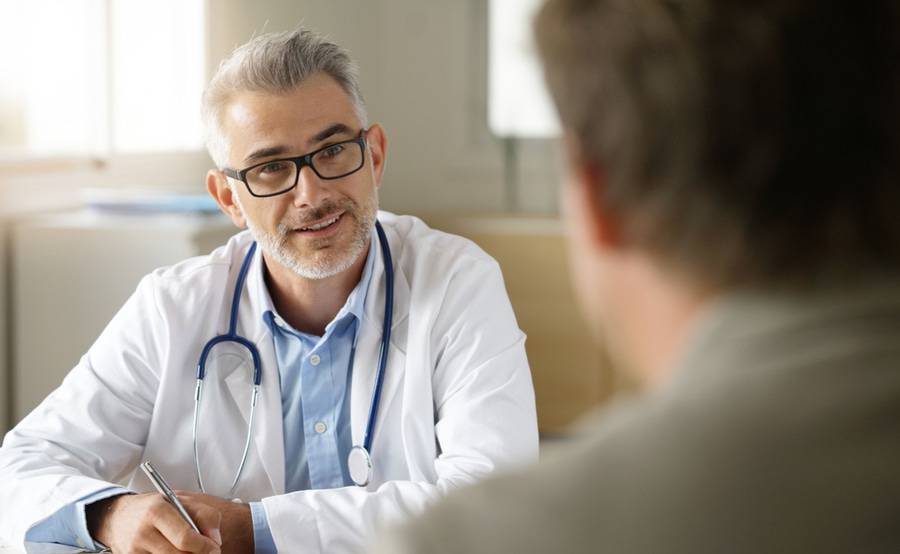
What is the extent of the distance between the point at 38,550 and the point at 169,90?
246 centimetres

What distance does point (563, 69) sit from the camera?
1.84 ft

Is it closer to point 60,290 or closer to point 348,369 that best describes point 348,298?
point 348,369

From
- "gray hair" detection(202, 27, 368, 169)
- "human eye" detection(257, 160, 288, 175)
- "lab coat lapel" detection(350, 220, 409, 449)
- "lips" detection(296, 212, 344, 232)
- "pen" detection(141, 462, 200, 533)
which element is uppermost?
"gray hair" detection(202, 27, 368, 169)

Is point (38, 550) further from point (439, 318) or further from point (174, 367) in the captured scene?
point (439, 318)

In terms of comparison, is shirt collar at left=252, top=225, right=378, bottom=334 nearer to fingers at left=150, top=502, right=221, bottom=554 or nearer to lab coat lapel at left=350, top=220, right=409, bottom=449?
lab coat lapel at left=350, top=220, right=409, bottom=449

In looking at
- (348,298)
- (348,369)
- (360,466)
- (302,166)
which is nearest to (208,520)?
(360,466)

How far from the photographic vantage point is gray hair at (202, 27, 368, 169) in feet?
5.78

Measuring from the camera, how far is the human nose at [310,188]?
5.74 feet

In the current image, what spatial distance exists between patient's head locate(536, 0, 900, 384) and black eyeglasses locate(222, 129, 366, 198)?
4.02 ft

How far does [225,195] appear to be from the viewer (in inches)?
76.0

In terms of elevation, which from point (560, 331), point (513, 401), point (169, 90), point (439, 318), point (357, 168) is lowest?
point (560, 331)

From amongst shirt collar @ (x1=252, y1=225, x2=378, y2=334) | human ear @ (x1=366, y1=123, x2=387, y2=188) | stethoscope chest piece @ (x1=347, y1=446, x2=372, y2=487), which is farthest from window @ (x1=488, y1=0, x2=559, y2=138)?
stethoscope chest piece @ (x1=347, y1=446, x2=372, y2=487)

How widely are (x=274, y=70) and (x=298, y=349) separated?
18.2 inches

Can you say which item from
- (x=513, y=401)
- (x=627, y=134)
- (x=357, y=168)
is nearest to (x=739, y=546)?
(x=627, y=134)
